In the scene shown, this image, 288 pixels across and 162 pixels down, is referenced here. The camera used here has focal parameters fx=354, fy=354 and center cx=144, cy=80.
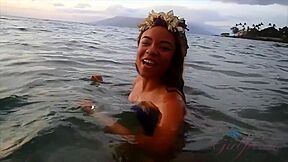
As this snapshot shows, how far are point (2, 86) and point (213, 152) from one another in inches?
146

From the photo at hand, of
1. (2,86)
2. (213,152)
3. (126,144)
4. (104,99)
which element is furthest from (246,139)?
(2,86)

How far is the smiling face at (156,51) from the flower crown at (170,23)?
73mm

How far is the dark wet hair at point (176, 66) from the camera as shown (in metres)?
4.06

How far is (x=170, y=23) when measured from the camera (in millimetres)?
4102

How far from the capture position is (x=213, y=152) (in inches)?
154

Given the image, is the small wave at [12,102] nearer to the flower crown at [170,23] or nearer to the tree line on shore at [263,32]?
the flower crown at [170,23]

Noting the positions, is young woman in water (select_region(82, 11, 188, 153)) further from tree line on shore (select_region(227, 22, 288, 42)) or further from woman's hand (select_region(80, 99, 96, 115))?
tree line on shore (select_region(227, 22, 288, 42))

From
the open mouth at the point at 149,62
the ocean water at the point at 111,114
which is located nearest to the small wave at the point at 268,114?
the ocean water at the point at 111,114

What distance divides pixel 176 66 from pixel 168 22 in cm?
52

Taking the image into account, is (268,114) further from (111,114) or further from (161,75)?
(111,114)

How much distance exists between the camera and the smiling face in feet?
13.1

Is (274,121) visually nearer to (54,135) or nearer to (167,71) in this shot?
(167,71)

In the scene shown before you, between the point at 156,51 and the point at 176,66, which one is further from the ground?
the point at 156,51

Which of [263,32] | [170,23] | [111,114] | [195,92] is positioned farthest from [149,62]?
[263,32]
